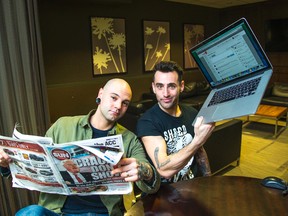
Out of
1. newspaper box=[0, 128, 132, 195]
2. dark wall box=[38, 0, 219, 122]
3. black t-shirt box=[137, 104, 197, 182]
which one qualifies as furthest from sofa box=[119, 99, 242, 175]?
dark wall box=[38, 0, 219, 122]

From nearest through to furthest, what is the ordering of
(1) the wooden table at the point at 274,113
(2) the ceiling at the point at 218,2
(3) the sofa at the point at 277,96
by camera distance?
(1) the wooden table at the point at 274,113 < (3) the sofa at the point at 277,96 < (2) the ceiling at the point at 218,2

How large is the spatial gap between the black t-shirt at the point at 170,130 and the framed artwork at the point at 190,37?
5.14m

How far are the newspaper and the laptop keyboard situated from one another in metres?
0.46

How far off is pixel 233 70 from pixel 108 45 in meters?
4.12

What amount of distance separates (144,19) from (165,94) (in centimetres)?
442

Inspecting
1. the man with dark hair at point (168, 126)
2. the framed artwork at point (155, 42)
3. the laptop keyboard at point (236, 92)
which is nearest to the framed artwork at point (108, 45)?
the framed artwork at point (155, 42)

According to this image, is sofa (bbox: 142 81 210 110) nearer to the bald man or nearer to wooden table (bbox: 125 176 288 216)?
the bald man

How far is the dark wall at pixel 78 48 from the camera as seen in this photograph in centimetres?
417

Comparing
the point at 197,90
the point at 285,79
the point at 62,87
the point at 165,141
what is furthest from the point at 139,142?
the point at 285,79

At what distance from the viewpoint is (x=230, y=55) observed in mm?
980

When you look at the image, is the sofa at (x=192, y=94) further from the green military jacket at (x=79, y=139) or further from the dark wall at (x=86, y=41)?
the green military jacket at (x=79, y=139)

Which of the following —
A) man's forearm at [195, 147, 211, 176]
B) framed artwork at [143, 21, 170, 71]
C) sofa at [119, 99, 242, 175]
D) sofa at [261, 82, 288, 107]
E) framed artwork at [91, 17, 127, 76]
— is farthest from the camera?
framed artwork at [143, 21, 170, 71]

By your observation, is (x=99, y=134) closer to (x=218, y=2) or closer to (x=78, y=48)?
(x=78, y=48)

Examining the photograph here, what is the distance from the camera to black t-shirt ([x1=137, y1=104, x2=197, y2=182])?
1.37m
